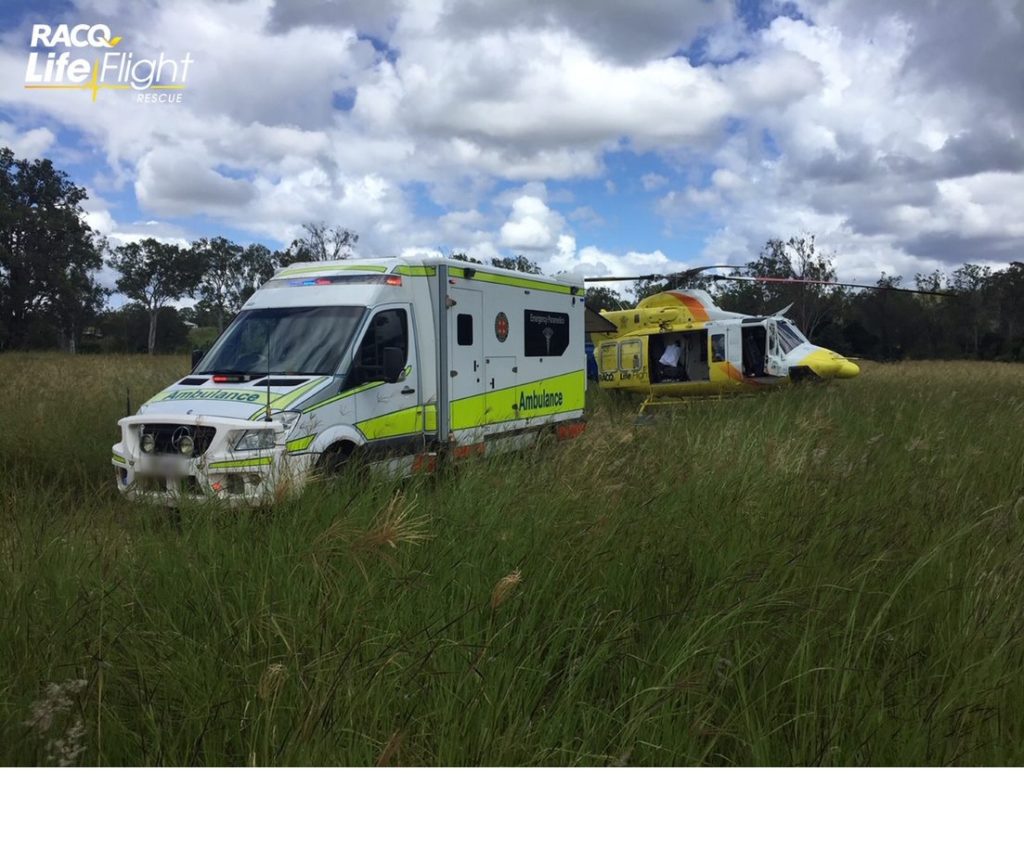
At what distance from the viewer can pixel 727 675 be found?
2.58m

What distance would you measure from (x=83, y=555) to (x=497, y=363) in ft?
23.1

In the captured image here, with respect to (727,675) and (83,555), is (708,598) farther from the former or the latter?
(83,555)

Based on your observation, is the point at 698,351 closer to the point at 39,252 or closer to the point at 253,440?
the point at 253,440

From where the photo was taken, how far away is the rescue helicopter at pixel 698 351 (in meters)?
15.7

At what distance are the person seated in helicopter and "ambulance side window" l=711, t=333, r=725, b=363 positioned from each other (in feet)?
3.61

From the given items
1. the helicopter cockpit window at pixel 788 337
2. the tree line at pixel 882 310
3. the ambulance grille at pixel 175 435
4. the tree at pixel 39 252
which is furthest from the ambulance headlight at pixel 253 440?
the tree line at pixel 882 310

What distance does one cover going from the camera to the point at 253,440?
638cm

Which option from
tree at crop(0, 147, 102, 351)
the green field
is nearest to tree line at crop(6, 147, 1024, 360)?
tree at crop(0, 147, 102, 351)

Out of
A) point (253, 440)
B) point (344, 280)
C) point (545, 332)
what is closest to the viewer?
point (253, 440)

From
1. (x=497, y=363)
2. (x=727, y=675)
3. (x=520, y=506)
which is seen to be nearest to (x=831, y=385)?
(x=497, y=363)

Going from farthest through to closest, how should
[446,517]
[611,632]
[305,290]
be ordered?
[305,290], [446,517], [611,632]

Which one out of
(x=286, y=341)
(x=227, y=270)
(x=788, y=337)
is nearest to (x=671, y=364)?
(x=788, y=337)

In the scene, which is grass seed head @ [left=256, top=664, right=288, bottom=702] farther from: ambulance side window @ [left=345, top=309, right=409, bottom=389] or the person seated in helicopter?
the person seated in helicopter

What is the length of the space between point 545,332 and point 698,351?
24.0 feet
